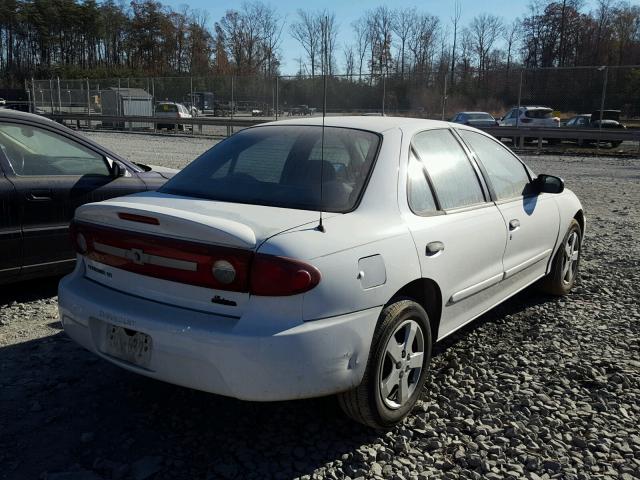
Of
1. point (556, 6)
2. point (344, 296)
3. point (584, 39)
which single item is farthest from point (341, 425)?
point (556, 6)

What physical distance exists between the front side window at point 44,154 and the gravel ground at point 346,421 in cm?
125

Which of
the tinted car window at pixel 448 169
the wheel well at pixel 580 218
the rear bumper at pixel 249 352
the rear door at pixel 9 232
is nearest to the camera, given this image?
the rear bumper at pixel 249 352

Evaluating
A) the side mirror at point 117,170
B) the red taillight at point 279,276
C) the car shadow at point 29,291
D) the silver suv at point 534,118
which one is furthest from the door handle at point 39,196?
the silver suv at point 534,118

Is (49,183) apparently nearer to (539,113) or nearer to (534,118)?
(534,118)

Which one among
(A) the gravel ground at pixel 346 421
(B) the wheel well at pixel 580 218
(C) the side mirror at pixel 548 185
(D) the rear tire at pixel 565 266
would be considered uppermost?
(C) the side mirror at pixel 548 185

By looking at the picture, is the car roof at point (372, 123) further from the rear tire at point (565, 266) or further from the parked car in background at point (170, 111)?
the parked car in background at point (170, 111)

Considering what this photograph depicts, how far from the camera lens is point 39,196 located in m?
4.79

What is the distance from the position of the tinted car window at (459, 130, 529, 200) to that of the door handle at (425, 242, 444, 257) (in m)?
1.07

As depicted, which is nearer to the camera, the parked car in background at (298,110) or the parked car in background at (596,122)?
the parked car in background at (596,122)

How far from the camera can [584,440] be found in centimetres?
306

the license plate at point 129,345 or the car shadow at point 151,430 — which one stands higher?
the license plate at point 129,345

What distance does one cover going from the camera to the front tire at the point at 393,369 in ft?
9.46

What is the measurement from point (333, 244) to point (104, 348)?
1.25m

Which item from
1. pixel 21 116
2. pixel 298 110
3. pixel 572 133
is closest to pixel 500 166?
pixel 21 116
